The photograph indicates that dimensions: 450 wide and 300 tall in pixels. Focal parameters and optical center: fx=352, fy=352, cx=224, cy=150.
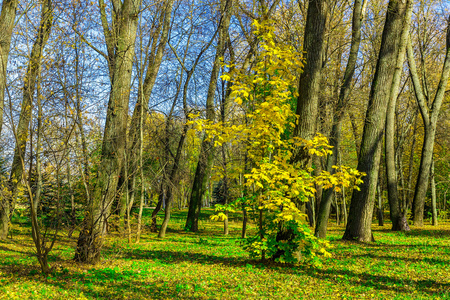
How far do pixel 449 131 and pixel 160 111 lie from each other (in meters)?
17.5

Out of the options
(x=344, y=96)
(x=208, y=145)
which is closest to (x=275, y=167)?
(x=344, y=96)

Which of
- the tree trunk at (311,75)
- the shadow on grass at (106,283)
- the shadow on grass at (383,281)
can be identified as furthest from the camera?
the tree trunk at (311,75)

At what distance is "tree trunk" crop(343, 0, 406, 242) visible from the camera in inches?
404

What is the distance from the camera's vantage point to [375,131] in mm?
10445

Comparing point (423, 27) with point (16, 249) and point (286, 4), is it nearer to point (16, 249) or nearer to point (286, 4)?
point (286, 4)

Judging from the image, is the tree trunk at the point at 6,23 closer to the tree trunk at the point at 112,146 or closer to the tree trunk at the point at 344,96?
the tree trunk at the point at 112,146

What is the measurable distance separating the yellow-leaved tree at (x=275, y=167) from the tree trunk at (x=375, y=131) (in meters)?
3.94

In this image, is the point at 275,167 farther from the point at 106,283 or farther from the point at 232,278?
the point at 106,283

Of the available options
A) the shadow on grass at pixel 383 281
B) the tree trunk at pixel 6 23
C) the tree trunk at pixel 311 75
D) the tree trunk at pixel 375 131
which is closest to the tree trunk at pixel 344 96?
the tree trunk at pixel 375 131

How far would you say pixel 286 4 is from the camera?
1487 centimetres

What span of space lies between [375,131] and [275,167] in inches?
224

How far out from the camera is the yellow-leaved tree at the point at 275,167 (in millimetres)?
6170

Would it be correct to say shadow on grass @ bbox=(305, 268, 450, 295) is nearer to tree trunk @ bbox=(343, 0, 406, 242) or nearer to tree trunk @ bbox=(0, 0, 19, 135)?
tree trunk @ bbox=(343, 0, 406, 242)

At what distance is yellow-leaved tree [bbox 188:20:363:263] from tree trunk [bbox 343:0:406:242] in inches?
155
